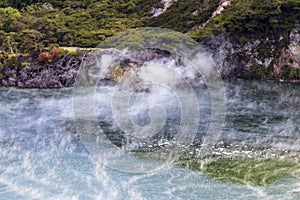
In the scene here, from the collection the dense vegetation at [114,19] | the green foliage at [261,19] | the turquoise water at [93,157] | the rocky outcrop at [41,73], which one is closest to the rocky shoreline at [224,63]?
the rocky outcrop at [41,73]

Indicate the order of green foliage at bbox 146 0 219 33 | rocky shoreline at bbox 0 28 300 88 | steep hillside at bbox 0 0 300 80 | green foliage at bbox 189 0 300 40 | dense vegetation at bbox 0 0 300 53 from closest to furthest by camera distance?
rocky shoreline at bbox 0 28 300 88 < steep hillside at bbox 0 0 300 80 < green foliage at bbox 189 0 300 40 < dense vegetation at bbox 0 0 300 53 < green foliage at bbox 146 0 219 33

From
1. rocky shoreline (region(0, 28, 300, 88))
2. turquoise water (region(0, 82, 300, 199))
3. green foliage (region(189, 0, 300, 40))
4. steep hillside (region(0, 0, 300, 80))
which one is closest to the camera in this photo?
turquoise water (region(0, 82, 300, 199))

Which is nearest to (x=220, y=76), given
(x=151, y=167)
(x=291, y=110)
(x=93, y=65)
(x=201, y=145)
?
(x=93, y=65)

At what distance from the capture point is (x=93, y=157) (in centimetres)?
2197

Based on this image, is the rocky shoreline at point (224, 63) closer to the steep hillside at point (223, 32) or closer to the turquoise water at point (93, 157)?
the steep hillside at point (223, 32)

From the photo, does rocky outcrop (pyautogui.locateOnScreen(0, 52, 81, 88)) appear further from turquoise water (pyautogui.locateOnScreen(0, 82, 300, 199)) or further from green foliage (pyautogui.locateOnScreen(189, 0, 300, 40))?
green foliage (pyautogui.locateOnScreen(189, 0, 300, 40))

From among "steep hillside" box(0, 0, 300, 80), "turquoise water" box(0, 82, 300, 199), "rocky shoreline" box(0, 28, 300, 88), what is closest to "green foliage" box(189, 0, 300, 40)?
"steep hillside" box(0, 0, 300, 80)

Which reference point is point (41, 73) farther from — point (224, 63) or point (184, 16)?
A: point (184, 16)

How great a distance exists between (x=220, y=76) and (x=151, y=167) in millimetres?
25781

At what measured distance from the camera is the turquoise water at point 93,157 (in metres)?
18.0

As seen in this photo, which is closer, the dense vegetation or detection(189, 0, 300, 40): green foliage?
detection(189, 0, 300, 40): green foliage

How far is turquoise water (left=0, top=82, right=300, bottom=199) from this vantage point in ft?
59.0

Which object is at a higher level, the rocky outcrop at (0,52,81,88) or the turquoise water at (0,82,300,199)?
the rocky outcrop at (0,52,81,88)

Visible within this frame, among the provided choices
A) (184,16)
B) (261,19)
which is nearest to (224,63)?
(261,19)
